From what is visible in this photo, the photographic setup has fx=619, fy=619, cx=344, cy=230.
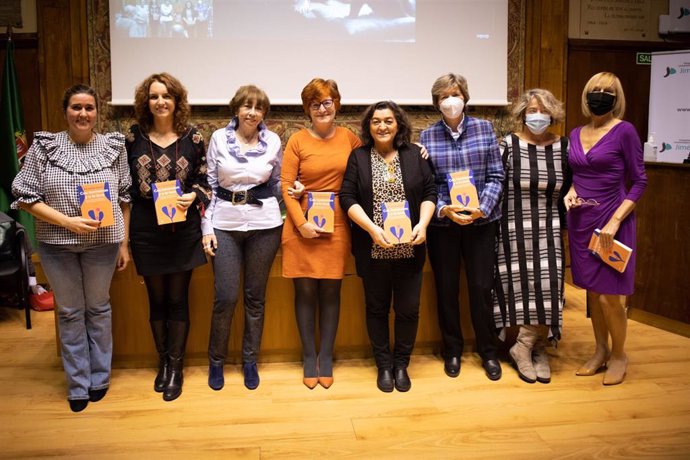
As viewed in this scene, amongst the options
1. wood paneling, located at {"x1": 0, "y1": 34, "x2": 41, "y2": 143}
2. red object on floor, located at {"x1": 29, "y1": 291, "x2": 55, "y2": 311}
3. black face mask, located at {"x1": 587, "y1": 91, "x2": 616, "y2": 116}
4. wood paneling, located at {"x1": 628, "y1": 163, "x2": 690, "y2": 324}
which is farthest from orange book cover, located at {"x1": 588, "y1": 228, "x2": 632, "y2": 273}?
wood paneling, located at {"x1": 0, "y1": 34, "x2": 41, "y2": 143}

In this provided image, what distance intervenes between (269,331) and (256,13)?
265cm

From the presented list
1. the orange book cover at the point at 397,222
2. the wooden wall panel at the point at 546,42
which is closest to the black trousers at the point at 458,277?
the orange book cover at the point at 397,222

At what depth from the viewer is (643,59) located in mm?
5363

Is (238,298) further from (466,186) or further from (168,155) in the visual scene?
(466,186)

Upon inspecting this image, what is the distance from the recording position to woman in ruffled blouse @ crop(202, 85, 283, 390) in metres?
2.85

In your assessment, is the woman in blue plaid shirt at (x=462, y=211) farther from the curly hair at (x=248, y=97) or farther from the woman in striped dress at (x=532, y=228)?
the curly hair at (x=248, y=97)

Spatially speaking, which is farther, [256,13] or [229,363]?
[256,13]

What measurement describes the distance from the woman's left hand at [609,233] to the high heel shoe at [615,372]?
24.7 inches

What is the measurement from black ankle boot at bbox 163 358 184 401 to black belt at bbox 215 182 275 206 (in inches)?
32.8

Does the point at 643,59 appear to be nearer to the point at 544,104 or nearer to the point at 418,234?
the point at 544,104

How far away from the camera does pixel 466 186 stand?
287cm

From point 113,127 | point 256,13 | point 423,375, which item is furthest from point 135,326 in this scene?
point 256,13

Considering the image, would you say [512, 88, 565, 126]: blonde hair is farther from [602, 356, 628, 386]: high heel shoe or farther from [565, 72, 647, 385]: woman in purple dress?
[602, 356, 628, 386]: high heel shoe

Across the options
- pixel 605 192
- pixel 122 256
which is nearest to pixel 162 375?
pixel 122 256
